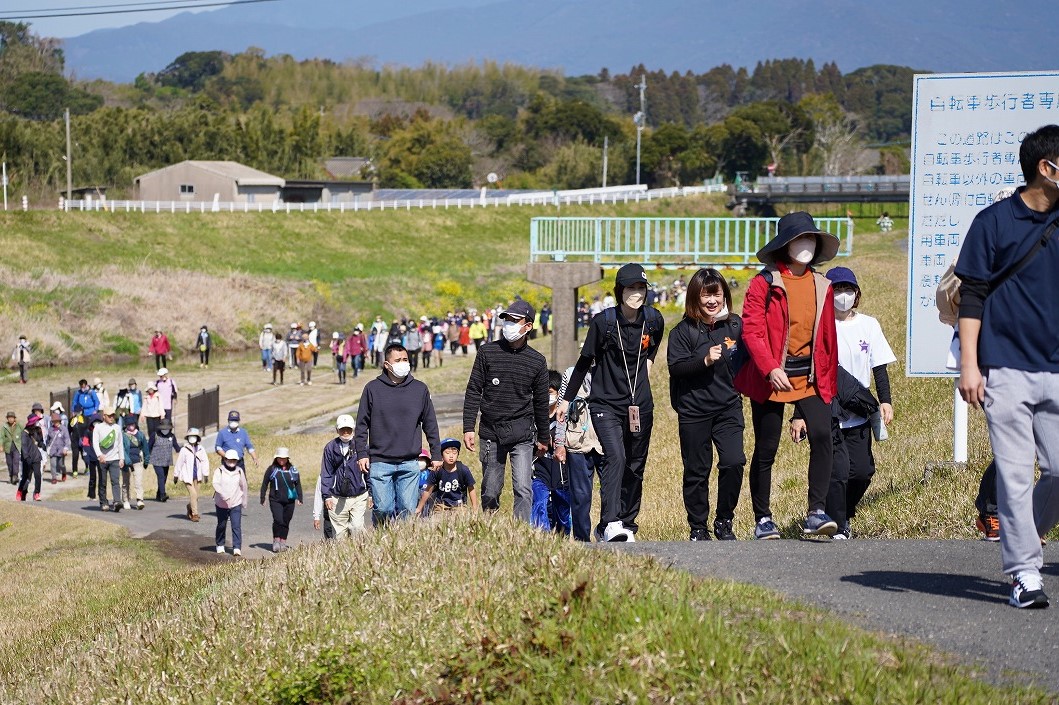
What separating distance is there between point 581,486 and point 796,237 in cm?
280

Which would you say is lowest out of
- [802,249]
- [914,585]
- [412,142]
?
[914,585]

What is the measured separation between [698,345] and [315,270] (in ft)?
193

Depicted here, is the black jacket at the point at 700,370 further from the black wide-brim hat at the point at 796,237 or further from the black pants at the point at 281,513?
the black pants at the point at 281,513

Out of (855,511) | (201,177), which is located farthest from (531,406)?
(201,177)

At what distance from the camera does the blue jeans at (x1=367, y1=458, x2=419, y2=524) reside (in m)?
10.1

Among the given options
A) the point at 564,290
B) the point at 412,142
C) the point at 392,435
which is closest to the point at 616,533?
the point at 392,435

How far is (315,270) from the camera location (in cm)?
6638

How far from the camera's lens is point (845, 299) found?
896 centimetres

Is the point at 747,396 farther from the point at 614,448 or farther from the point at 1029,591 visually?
the point at 1029,591

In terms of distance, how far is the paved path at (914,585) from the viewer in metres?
5.48

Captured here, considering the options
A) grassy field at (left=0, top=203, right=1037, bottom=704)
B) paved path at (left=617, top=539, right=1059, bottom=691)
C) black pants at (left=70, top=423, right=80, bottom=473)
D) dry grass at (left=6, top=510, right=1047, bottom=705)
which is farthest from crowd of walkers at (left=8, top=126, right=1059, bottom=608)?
black pants at (left=70, top=423, right=80, bottom=473)

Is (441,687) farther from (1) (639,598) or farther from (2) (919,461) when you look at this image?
(2) (919,461)

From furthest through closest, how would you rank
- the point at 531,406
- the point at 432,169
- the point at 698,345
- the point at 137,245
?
the point at 432,169 → the point at 137,245 → the point at 531,406 → the point at 698,345

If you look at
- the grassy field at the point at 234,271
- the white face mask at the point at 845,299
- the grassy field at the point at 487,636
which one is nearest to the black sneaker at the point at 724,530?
the grassy field at the point at 487,636
